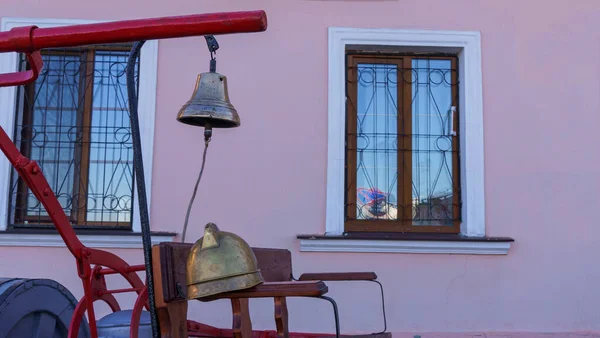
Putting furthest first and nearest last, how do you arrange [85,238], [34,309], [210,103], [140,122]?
[140,122]
[85,238]
[210,103]
[34,309]

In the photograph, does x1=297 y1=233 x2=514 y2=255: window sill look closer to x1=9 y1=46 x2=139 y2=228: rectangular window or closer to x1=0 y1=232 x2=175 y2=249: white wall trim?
x1=0 y1=232 x2=175 y2=249: white wall trim

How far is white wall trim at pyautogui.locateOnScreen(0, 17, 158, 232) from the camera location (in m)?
4.36

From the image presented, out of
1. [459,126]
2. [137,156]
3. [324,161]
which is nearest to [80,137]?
[324,161]

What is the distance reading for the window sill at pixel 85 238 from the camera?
14.1 feet

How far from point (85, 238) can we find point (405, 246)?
7.19 feet

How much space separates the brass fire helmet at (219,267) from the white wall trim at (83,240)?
96.4 inches

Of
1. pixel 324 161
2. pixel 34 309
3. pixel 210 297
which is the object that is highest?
pixel 324 161

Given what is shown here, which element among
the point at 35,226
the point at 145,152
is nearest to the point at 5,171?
the point at 35,226

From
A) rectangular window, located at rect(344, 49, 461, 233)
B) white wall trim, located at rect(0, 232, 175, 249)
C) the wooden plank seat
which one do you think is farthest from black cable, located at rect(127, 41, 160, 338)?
rectangular window, located at rect(344, 49, 461, 233)

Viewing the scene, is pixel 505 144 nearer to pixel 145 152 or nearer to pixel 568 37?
pixel 568 37

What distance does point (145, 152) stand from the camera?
14.4ft

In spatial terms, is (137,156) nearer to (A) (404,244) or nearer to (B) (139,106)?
(B) (139,106)

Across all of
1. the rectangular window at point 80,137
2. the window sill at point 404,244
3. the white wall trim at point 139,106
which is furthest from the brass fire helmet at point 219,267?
the rectangular window at point 80,137

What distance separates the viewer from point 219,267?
188 cm
